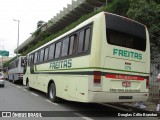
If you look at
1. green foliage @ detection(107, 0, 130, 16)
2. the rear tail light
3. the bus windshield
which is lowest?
the rear tail light

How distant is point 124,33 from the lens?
9.63m

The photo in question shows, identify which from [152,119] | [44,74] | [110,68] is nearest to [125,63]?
[110,68]

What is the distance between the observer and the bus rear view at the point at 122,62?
895 cm

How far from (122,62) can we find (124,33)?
3.31 feet

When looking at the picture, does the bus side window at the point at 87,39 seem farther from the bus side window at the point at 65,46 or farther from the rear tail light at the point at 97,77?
the bus side window at the point at 65,46

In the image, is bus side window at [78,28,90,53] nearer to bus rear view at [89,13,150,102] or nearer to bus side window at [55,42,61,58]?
bus rear view at [89,13,150,102]

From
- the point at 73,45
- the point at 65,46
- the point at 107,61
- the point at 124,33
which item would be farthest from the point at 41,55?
the point at 107,61

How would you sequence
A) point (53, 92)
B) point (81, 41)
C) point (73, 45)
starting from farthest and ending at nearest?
1. point (53, 92)
2. point (73, 45)
3. point (81, 41)

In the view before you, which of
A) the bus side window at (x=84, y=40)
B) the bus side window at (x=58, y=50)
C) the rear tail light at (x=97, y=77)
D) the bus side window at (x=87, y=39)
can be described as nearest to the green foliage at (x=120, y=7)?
the bus side window at (x=58, y=50)

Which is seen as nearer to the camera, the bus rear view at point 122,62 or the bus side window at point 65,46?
the bus rear view at point 122,62

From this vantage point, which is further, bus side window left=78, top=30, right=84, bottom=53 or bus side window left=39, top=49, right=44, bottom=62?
bus side window left=39, top=49, right=44, bottom=62

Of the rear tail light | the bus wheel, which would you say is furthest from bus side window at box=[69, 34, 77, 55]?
the bus wheel

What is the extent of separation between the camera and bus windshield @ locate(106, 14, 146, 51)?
365 inches

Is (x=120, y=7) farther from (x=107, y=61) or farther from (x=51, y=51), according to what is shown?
(x=107, y=61)
